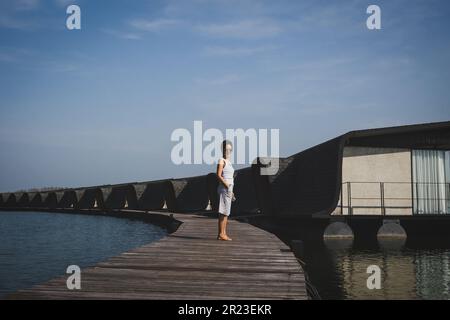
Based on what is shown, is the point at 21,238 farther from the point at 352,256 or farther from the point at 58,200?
the point at 58,200

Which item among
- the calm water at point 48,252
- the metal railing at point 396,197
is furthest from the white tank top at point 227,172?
the metal railing at point 396,197

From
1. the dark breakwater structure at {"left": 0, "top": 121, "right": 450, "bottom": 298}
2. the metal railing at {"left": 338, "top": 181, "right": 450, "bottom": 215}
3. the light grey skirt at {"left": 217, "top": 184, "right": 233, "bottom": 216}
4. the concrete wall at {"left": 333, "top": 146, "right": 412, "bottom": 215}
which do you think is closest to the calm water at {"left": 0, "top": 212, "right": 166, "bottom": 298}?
the dark breakwater structure at {"left": 0, "top": 121, "right": 450, "bottom": 298}

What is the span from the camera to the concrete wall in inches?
660

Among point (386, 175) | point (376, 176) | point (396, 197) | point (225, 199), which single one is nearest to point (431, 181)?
point (396, 197)

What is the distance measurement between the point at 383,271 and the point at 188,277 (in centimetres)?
482

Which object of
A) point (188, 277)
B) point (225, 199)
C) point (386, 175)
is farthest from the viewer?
point (386, 175)

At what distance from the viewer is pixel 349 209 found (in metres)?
16.2

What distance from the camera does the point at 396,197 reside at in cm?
1703

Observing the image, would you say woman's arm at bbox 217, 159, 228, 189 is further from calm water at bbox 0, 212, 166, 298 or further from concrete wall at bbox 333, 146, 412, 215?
concrete wall at bbox 333, 146, 412, 215

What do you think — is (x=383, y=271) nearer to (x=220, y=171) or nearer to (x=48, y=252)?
(x=220, y=171)

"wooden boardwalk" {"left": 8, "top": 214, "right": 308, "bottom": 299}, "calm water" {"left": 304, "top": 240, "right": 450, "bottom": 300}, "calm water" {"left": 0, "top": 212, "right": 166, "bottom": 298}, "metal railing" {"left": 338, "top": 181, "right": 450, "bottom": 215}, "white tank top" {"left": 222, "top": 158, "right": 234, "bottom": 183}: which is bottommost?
"calm water" {"left": 0, "top": 212, "right": 166, "bottom": 298}

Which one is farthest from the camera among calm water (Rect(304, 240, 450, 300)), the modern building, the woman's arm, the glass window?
the glass window

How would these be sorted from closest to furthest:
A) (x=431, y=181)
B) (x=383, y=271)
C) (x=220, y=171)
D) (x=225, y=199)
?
(x=220, y=171) < (x=225, y=199) < (x=383, y=271) < (x=431, y=181)
